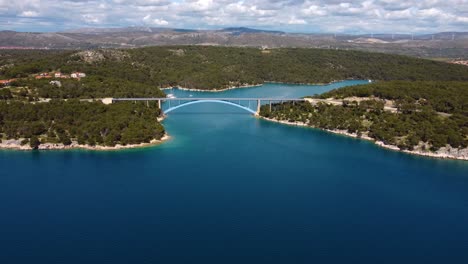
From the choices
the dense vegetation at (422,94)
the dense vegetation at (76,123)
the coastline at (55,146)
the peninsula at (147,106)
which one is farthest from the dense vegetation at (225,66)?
the dense vegetation at (422,94)

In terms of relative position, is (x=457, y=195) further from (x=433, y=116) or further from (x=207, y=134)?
(x=207, y=134)

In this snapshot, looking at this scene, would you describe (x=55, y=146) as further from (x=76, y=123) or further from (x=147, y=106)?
(x=147, y=106)

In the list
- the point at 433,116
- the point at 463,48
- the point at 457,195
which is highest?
the point at 463,48

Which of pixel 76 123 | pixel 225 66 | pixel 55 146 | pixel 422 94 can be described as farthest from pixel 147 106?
pixel 225 66

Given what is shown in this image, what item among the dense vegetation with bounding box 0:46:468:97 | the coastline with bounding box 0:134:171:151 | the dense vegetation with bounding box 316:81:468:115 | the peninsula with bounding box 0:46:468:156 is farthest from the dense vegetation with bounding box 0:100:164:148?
the dense vegetation with bounding box 316:81:468:115

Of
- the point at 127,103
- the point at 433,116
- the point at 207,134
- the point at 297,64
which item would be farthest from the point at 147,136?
the point at 297,64

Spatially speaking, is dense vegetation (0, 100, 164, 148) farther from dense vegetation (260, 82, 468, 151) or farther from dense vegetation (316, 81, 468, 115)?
dense vegetation (316, 81, 468, 115)
